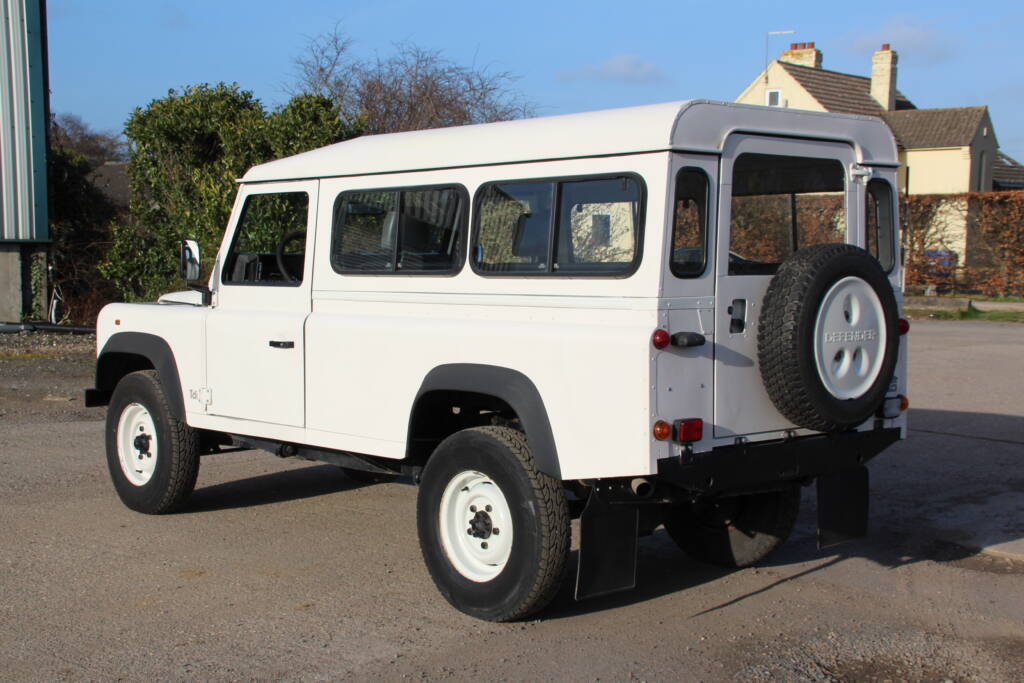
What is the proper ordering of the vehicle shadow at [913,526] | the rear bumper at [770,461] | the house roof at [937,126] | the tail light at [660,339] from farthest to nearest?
the house roof at [937,126], the vehicle shadow at [913,526], the rear bumper at [770,461], the tail light at [660,339]

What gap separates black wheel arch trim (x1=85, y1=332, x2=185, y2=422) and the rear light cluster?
340cm

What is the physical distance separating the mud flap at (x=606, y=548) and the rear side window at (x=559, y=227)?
1044mm

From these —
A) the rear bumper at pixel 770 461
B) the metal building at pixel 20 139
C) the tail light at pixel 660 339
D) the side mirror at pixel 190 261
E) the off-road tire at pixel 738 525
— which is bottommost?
the off-road tire at pixel 738 525

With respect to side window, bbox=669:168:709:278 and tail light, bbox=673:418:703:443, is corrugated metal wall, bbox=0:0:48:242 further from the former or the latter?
tail light, bbox=673:418:703:443

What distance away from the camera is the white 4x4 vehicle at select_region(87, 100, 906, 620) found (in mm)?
4594

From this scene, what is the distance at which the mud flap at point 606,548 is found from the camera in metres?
4.69

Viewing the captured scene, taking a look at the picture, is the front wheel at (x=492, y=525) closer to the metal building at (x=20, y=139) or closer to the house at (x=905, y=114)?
the metal building at (x=20, y=139)

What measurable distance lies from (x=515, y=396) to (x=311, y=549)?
2053 mm

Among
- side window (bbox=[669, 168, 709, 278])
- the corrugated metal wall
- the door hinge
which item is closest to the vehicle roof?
side window (bbox=[669, 168, 709, 278])

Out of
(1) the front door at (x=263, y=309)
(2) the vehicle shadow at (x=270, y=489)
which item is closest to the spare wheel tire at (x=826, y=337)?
(1) the front door at (x=263, y=309)

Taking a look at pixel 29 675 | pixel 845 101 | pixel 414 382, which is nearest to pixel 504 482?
pixel 414 382

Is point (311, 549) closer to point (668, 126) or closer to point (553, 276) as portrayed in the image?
point (553, 276)

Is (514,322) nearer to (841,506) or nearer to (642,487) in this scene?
(642,487)

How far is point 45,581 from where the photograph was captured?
5.54m
